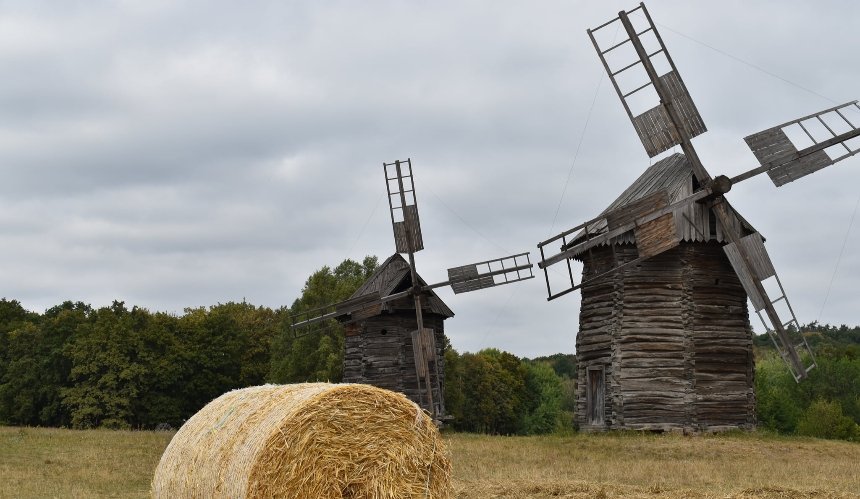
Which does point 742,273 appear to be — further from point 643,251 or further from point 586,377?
point 586,377

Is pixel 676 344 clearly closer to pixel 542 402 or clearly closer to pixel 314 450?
pixel 314 450

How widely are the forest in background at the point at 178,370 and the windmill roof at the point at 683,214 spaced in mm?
18770

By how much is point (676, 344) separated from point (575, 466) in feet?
22.3

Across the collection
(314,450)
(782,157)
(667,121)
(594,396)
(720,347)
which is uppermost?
(667,121)

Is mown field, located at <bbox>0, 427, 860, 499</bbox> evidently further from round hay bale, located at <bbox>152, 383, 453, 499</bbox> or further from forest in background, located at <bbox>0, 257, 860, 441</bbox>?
forest in background, located at <bbox>0, 257, 860, 441</bbox>

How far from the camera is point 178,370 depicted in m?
50.2

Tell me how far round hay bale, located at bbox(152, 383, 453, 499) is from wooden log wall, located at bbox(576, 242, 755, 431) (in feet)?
51.8

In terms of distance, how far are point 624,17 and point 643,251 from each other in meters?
6.50

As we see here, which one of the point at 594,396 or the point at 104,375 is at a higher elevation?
the point at 104,375

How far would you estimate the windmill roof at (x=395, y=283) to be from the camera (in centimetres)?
3488

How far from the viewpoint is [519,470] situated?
68.5 feet

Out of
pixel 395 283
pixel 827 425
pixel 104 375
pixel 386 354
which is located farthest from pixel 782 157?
pixel 104 375

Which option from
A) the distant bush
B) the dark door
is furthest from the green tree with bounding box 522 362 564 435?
the dark door

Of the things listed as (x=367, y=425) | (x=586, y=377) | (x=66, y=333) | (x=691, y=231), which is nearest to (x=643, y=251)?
(x=691, y=231)
